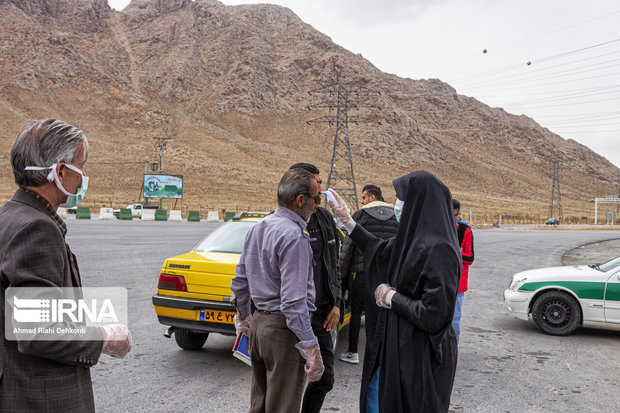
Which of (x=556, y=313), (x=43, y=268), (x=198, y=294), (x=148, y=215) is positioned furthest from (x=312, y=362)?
(x=148, y=215)

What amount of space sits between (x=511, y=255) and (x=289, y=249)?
61.0 feet

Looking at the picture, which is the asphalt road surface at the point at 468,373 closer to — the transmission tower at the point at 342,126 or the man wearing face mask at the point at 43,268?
the man wearing face mask at the point at 43,268

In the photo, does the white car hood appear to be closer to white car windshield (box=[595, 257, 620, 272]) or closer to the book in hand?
white car windshield (box=[595, 257, 620, 272])

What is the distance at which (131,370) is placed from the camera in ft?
17.8

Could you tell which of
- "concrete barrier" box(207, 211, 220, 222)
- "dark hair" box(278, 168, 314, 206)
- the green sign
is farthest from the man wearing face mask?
the green sign

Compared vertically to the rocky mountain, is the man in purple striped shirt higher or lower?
lower

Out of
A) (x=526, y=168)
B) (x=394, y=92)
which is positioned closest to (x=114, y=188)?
(x=394, y=92)

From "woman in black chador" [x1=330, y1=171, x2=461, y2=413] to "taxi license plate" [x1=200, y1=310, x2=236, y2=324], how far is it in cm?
278

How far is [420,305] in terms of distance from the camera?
261 centimetres

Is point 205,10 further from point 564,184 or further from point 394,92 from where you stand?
point 564,184

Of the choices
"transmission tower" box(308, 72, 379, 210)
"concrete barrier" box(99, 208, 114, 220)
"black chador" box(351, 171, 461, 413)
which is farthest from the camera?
"transmission tower" box(308, 72, 379, 210)

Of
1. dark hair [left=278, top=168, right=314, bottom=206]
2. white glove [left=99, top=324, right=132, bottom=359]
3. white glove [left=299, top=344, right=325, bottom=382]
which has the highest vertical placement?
dark hair [left=278, top=168, right=314, bottom=206]

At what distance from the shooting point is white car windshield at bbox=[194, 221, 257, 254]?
6277mm

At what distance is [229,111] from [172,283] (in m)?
107
